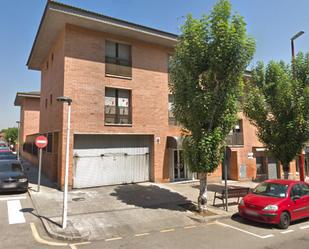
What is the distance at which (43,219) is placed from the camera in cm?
873

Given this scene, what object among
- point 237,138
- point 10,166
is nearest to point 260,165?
point 237,138

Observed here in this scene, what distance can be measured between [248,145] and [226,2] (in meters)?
14.0

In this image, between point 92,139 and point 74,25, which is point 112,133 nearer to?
point 92,139

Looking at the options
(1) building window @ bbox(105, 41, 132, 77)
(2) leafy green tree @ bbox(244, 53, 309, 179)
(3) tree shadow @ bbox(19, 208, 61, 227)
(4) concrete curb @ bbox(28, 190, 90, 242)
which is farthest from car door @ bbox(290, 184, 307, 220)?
(1) building window @ bbox(105, 41, 132, 77)

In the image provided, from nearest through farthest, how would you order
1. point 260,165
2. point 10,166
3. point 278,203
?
point 278,203 < point 10,166 < point 260,165

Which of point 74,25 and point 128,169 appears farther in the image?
point 128,169

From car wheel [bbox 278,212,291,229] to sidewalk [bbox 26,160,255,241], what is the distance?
206 cm

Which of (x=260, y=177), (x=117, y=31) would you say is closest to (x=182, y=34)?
(x=117, y=31)

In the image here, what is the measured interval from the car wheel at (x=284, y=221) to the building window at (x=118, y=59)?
36.4 ft

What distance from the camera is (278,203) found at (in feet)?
27.9

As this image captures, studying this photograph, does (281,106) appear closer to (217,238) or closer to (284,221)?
(284,221)

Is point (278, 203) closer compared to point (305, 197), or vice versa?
point (278, 203)

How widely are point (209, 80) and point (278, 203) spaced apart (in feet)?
16.9

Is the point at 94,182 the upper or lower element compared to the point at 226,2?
lower
